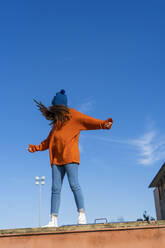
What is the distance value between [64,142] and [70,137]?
0.52ft

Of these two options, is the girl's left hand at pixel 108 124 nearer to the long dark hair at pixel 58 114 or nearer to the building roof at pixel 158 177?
the long dark hair at pixel 58 114

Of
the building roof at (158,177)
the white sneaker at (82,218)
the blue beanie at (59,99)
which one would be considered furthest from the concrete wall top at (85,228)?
the building roof at (158,177)

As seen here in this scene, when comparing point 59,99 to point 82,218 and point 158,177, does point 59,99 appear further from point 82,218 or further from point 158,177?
point 158,177

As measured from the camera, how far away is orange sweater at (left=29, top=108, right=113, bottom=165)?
18.8ft

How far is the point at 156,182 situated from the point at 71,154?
11.3 metres

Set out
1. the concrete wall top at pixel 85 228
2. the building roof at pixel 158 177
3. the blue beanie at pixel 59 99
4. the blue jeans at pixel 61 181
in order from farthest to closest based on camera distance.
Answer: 1. the building roof at pixel 158 177
2. the blue beanie at pixel 59 99
3. the blue jeans at pixel 61 181
4. the concrete wall top at pixel 85 228

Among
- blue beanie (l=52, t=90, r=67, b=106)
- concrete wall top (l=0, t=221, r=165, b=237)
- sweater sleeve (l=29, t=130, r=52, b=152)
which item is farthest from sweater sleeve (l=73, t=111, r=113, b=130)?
concrete wall top (l=0, t=221, r=165, b=237)

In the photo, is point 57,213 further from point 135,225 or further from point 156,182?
point 156,182

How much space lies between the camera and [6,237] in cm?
477

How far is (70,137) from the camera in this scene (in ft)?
19.2

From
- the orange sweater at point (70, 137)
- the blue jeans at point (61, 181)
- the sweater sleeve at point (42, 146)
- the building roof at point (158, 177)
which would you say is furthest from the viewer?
the building roof at point (158, 177)

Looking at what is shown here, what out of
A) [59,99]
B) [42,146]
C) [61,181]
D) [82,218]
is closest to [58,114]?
[59,99]

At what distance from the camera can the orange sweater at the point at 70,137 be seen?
574 cm

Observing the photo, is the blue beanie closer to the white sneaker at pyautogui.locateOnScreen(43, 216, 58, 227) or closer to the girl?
the girl
